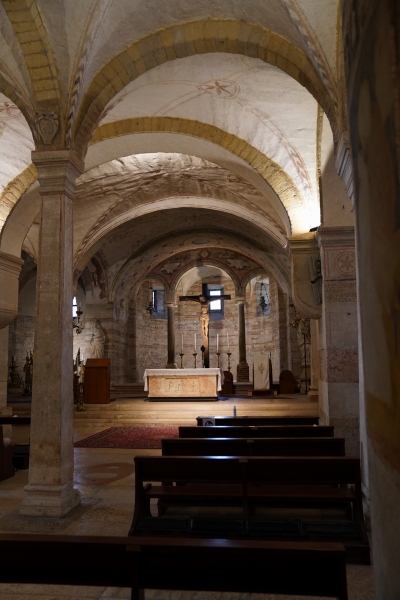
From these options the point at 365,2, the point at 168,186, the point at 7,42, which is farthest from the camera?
the point at 168,186

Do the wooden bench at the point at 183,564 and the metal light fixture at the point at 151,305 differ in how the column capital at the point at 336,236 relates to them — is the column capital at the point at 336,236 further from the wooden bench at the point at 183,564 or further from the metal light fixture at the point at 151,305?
the metal light fixture at the point at 151,305

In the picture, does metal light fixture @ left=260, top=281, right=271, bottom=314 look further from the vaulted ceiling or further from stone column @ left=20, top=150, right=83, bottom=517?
stone column @ left=20, top=150, right=83, bottom=517

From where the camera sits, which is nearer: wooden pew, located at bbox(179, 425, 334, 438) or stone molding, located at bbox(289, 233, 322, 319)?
wooden pew, located at bbox(179, 425, 334, 438)

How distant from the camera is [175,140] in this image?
8.79 m

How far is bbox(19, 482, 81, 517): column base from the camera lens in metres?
4.58

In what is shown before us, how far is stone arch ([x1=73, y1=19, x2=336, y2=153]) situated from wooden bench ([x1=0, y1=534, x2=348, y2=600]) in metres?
4.44

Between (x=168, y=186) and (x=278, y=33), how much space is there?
298 inches

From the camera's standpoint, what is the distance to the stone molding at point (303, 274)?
767 centimetres

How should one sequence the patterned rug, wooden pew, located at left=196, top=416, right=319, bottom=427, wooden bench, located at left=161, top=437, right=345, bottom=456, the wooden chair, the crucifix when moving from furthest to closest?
1. the crucifix
2. the wooden chair
3. the patterned rug
4. wooden pew, located at left=196, top=416, right=319, bottom=427
5. wooden bench, located at left=161, top=437, right=345, bottom=456

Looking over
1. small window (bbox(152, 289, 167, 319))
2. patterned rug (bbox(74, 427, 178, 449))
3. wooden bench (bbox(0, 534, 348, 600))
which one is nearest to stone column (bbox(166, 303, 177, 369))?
small window (bbox(152, 289, 167, 319))

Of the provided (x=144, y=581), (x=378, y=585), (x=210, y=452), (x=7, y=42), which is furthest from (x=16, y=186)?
(x=378, y=585)

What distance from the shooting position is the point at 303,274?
7973 millimetres

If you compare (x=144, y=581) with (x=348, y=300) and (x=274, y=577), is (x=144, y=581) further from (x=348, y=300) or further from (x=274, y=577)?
(x=348, y=300)

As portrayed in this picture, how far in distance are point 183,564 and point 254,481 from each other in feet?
6.54
